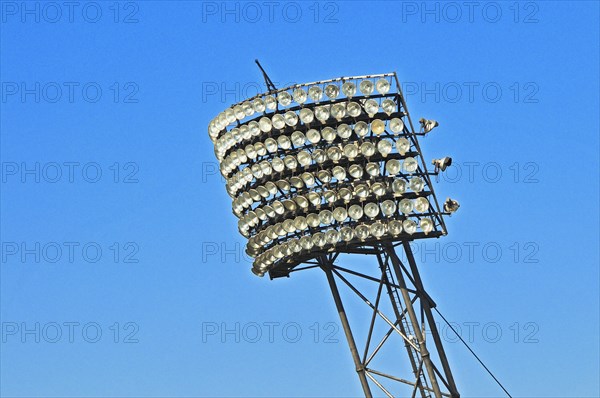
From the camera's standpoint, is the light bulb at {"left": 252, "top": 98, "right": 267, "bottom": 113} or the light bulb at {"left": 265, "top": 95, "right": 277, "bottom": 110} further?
the light bulb at {"left": 252, "top": 98, "right": 267, "bottom": 113}

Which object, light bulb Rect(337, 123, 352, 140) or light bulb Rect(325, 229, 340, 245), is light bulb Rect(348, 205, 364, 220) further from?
light bulb Rect(337, 123, 352, 140)

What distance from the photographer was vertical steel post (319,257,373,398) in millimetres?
73688

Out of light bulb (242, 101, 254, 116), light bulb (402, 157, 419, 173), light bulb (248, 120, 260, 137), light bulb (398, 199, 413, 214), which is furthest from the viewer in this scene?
light bulb (242, 101, 254, 116)

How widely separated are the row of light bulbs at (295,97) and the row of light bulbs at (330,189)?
3.76 m

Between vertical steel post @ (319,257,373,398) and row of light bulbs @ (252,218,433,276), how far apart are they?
260 centimetres

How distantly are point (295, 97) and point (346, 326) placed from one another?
12480 mm

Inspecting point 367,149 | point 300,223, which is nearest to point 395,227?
point 367,149

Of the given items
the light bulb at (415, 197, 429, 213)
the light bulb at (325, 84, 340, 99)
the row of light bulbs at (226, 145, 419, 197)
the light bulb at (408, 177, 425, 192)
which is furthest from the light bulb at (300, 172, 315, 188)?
the light bulb at (415, 197, 429, 213)

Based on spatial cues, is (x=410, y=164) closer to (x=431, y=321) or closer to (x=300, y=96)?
(x=300, y=96)

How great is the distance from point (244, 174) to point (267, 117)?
3.54m

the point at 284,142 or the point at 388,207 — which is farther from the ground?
the point at 284,142

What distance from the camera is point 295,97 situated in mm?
72000

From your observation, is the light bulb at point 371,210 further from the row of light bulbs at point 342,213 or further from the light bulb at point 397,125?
the light bulb at point 397,125

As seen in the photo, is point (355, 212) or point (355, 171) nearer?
point (355, 212)
